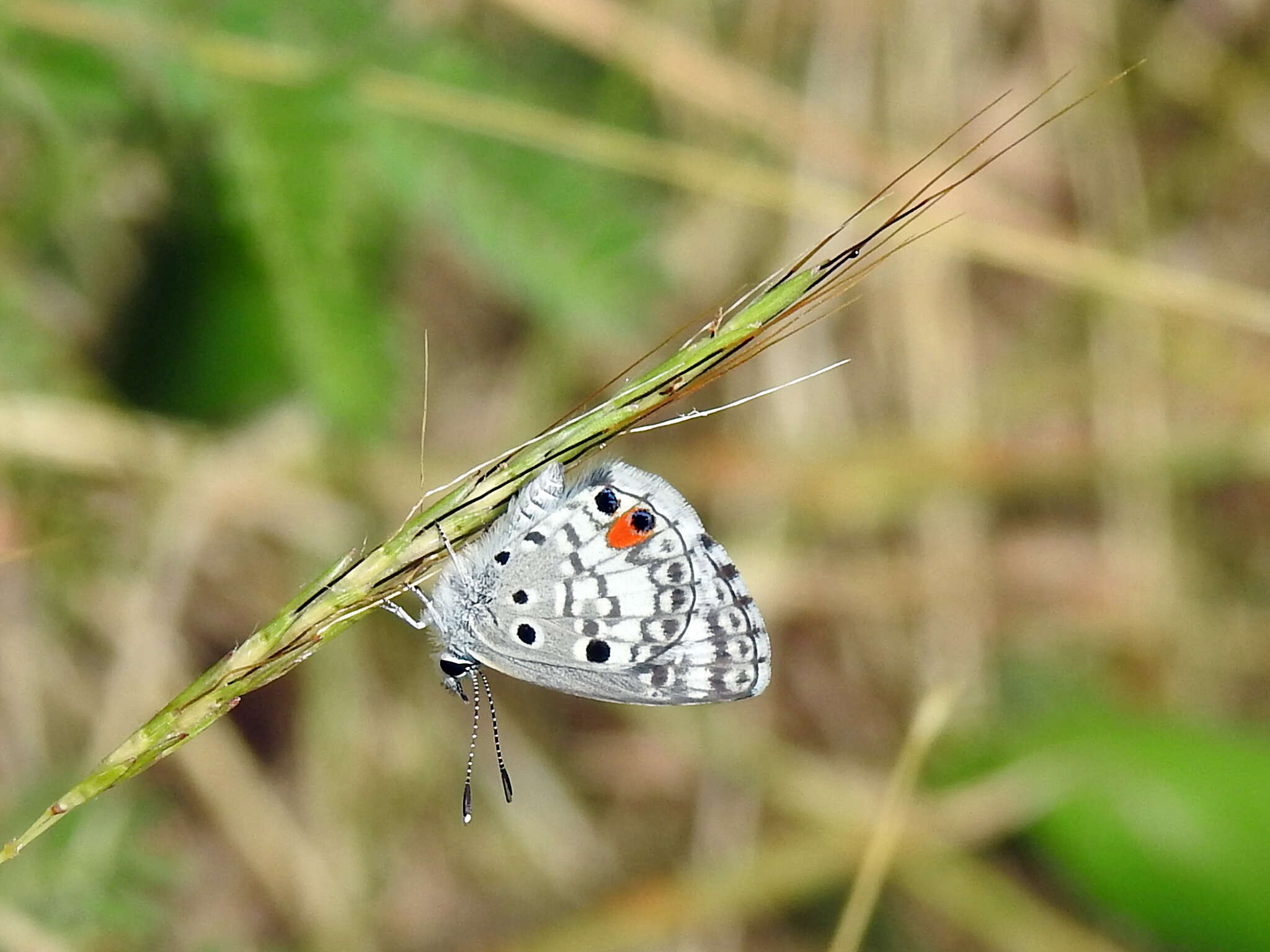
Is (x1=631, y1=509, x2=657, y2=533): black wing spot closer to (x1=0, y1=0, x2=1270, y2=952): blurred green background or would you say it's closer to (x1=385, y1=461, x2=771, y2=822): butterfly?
(x1=385, y1=461, x2=771, y2=822): butterfly

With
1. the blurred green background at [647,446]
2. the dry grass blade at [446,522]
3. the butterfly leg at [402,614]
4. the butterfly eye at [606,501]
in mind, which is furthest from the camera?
the blurred green background at [647,446]

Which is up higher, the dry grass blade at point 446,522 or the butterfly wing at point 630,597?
the dry grass blade at point 446,522

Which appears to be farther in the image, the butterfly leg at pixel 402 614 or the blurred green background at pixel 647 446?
the blurred green background at pixel 647 446

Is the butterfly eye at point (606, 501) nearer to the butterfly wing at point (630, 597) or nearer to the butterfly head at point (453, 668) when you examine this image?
the butterfly wing at point (630, 597)

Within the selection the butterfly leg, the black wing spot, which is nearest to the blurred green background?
the butterfly leg

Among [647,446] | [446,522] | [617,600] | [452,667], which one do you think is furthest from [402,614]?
[647,446]

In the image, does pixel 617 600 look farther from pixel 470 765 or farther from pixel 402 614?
pixel 470 765

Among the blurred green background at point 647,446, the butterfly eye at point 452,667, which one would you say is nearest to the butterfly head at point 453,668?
the butterfly eye at point 452,667

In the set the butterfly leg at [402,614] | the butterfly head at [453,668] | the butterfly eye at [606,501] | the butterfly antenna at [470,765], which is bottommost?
the butterfly antenna at [470,765]

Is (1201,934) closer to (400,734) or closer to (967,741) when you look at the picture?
→ (967,741)
